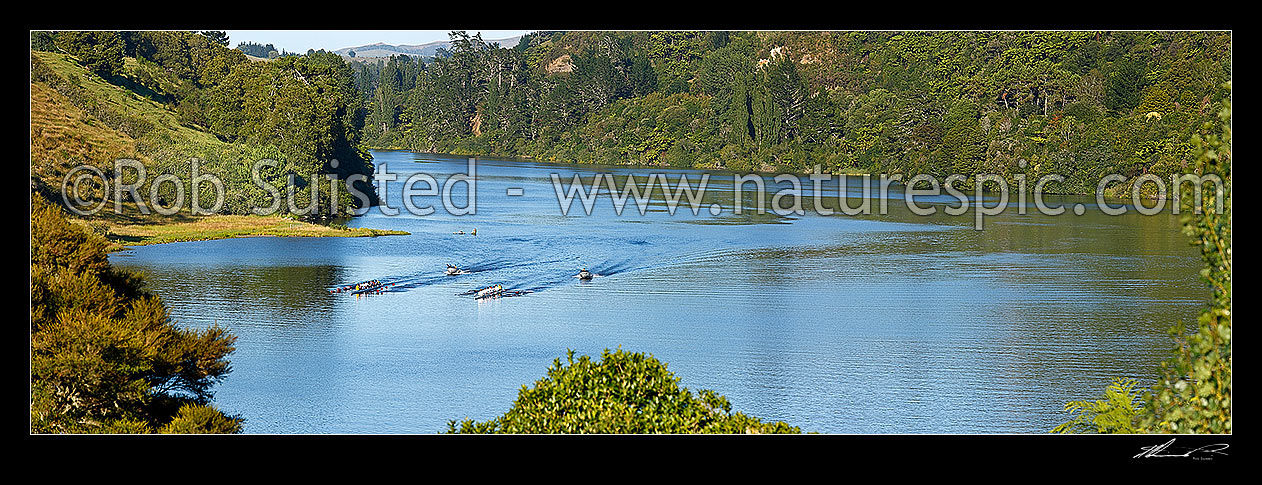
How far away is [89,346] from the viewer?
8.13m

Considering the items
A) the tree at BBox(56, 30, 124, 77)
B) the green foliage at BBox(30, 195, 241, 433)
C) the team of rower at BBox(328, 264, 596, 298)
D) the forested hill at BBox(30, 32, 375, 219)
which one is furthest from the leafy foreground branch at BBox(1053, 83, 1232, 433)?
the tree at BBox(56, 30, 124, 77)

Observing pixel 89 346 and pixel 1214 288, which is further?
pixel 89 346

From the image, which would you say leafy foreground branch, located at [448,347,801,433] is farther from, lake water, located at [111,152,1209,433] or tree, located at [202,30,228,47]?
tree, located at [202,30,228,47]

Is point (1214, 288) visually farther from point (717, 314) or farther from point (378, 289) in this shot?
point (378, 289)

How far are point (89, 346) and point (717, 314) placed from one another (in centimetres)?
1671

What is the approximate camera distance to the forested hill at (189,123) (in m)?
40.2

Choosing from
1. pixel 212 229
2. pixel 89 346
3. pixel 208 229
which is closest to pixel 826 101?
pixel 212 229

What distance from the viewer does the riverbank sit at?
33344 millimetres

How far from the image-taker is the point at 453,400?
16.7m

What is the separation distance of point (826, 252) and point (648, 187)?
90.0ft

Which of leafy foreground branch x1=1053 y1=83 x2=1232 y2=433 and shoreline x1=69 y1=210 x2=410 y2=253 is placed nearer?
leafy foreground branch x1=1053 y1=83 x2=1232 y2=433

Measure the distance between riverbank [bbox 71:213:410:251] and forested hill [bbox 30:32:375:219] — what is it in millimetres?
1848
